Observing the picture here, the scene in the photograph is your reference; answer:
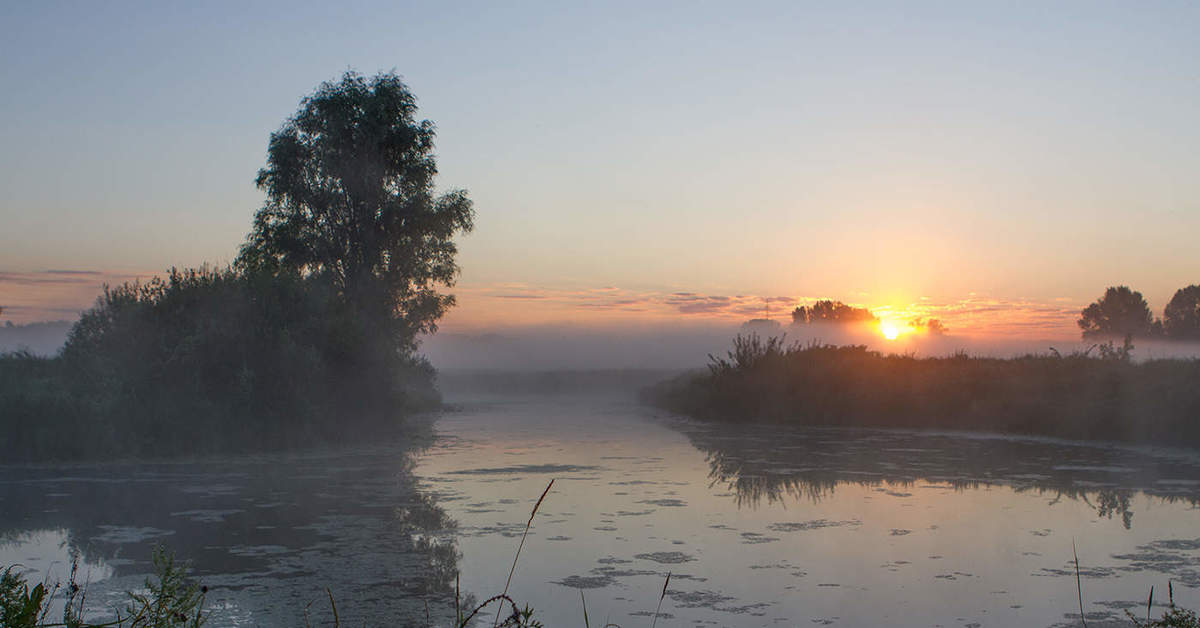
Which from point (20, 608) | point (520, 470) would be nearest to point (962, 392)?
point (520, 470)

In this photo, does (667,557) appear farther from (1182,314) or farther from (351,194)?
(1182,314)

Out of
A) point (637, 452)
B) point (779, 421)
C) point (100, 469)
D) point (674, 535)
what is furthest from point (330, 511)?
point (779, 421)

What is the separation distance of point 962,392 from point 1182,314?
5454 cm

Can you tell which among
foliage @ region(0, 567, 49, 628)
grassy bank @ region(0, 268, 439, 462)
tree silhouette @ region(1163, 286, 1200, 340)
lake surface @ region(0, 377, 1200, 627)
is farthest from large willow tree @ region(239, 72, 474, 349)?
tree silhouette @ region(1163, 286, 1200, 340)

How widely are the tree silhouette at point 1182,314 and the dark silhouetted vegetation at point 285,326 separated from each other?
57.4 meters

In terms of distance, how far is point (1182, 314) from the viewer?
66.4m

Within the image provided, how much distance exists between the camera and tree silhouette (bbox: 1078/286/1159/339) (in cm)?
6956

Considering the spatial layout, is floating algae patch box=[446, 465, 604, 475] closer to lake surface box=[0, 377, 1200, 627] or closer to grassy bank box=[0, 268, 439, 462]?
lake surface box=[0, 377, 1200, 627]

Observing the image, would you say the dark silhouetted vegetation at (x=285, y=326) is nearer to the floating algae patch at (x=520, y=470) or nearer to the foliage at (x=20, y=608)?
the floating algae patch at (x=520, y=470)

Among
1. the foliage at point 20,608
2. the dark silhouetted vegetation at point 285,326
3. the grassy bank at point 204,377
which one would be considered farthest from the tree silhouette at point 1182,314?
the foliage at point 20,608

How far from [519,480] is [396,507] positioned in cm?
271

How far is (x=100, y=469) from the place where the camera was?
1510cm

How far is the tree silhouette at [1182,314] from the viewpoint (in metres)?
63.6

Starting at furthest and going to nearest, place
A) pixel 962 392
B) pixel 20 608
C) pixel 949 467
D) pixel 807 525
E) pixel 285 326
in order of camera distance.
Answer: pixel 962 392 < pixel 285 326 < pixel 949 467 < pixel 807 525 < pixel 20 608
